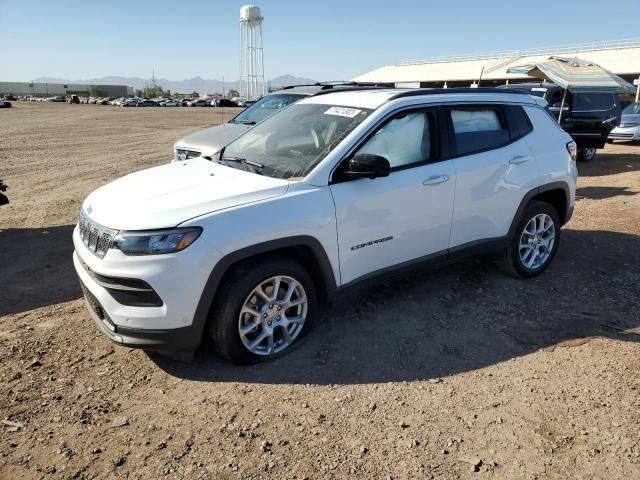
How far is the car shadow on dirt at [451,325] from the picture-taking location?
3420mm

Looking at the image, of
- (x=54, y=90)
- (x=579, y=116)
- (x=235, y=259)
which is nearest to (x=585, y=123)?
(x=579, y=116)

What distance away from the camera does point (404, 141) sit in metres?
3.95

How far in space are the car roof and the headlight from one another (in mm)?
1791

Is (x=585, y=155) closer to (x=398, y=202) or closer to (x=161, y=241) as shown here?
(x=398, y=202)

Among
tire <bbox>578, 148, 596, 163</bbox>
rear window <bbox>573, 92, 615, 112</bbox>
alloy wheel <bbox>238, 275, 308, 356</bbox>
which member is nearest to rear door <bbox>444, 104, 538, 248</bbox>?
alloy wheel <bbox>238, 275, 308, 356</bbox>

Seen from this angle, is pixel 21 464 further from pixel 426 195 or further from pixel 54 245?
pixel 54 245

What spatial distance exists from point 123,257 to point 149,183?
0.87 meters

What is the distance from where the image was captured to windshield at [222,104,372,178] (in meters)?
3.67

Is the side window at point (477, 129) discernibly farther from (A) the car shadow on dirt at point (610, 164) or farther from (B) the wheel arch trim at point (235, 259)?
(A) the car shadow on dirt at point (610, 164)

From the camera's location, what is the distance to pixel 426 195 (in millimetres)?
3934

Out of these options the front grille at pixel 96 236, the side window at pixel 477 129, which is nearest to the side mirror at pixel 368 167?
the side window at pixel 477 129

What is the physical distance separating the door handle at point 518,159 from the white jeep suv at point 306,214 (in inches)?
0.6

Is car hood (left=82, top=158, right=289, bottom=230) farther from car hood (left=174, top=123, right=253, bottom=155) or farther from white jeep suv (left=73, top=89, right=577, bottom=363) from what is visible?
car hood (left=174, top=123, right=253, bottom=155)

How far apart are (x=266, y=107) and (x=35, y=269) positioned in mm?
4626
